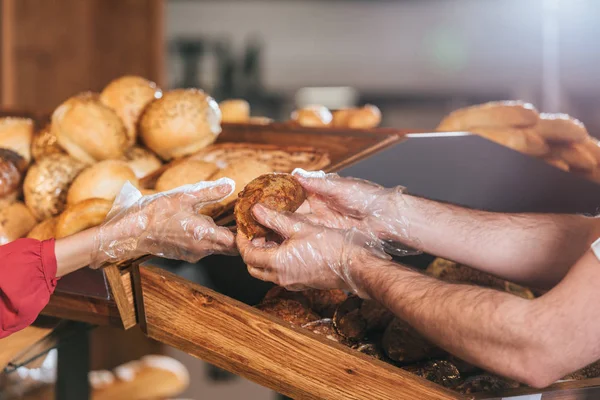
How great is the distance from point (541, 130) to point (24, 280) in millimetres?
1356

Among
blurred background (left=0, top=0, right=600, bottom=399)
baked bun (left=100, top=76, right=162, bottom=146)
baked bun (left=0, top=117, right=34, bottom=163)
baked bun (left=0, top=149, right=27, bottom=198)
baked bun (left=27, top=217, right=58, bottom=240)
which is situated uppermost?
baked bun (left=100, top=76, right=162, bottom=146)

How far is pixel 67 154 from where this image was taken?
5.38 ft

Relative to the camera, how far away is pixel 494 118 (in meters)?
1.84

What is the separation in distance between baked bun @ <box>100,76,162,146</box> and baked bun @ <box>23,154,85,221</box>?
0.18m

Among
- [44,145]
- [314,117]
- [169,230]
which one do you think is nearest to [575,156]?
[314,117]

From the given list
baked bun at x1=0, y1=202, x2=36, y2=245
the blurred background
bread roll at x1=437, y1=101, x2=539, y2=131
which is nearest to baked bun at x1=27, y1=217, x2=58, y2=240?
baked bun at x1=0, y1=202, x2=36, y2=245

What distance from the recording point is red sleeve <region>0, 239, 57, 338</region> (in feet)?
3.83

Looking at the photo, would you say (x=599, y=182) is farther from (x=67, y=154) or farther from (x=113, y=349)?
(x=113, y=349)

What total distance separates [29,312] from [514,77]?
517 cm

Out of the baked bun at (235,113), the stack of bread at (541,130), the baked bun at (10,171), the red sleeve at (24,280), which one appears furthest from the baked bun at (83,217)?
the stack of bread at (541,130)

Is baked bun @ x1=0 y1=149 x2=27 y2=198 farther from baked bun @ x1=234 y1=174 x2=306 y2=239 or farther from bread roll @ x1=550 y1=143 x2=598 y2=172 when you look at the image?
bread roll @ x1=550 y1=143 x2=598 y2=172

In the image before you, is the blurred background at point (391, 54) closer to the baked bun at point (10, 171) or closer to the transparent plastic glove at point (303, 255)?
the baked bun at point (10, 171)

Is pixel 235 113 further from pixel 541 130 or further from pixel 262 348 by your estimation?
pixel 262 348

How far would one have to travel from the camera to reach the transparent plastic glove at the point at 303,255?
1.11m
